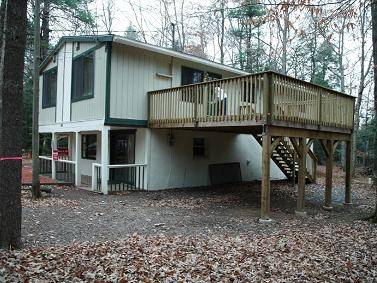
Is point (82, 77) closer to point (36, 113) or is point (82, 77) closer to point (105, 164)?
point (36, 113)

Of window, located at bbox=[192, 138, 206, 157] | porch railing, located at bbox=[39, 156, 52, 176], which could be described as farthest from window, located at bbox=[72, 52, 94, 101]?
porch railing, located at bbox=[39, 156, 52, 176]

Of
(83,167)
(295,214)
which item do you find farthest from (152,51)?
(295,214)

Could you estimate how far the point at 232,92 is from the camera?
10.1 metres

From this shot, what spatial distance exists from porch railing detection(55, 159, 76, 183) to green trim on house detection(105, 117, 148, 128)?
3.59 meters

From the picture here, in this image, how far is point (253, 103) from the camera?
982 cm

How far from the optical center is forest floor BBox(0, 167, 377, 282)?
4805 mm

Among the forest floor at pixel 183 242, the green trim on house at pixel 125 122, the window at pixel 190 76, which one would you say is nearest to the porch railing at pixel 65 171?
the forest floor at pixel 183 242

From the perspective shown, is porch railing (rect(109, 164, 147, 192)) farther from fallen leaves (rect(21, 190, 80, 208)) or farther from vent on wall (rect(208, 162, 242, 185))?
vent on wall (rect(208, 162, 242, 185))

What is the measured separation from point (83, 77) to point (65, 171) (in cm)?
468

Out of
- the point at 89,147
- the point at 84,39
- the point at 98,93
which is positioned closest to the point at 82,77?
the point at 84,39

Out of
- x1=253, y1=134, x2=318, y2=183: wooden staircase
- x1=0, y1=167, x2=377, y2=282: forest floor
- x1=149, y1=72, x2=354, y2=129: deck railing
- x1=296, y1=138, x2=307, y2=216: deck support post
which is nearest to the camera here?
x1=0, y1=167, x2=377, y2=282: forest floor

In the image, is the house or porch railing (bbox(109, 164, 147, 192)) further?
porch railing (bbox(109, 164, 147, 192))

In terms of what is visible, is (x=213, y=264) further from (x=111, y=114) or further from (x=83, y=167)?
(x=83, y=167)

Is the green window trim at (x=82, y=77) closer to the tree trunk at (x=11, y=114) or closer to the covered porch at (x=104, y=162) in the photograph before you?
the covered porch at (x=104, y=162)
